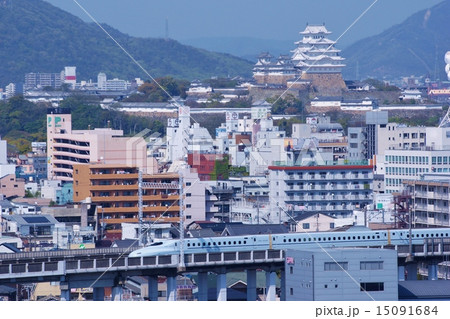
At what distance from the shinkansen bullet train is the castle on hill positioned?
45608mm

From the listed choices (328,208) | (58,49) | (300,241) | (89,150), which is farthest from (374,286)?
(58,49)

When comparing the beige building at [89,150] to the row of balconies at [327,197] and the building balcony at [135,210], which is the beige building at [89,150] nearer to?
the building balcony at [135,210]

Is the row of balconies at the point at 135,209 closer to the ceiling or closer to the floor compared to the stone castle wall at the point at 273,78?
closer to the floor

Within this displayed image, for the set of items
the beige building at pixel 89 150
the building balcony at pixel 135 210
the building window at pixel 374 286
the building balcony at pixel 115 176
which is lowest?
the building window at pixel 374 286

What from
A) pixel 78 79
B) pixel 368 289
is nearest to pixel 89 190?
pixel 368 289

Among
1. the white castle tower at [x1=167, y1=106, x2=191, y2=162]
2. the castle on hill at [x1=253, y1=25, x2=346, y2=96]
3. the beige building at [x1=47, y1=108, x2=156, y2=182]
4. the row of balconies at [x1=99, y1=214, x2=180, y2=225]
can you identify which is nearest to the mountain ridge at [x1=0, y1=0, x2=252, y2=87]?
the castle on hill at [x1=253, y1=25, x2=346, y2=96]

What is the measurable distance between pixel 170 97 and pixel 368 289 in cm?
4611

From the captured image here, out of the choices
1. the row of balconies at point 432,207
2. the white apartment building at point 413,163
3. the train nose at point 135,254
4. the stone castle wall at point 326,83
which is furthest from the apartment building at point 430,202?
the stone castle wall at point 326,83

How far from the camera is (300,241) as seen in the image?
14852 millimetres

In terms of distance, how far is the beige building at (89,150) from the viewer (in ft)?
82.9

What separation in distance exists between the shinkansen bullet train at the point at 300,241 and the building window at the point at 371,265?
9.06 ft

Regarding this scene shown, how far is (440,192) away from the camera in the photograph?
57.9ft

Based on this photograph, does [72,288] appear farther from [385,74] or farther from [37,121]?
[385,74]

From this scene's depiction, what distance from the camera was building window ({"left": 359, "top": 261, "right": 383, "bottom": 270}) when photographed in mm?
11570
